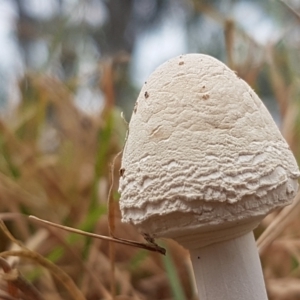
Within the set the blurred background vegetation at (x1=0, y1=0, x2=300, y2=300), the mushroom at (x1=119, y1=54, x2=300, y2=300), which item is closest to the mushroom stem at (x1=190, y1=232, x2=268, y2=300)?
the mushroom at (x1=119, y1=54, x2=300, y2=300)

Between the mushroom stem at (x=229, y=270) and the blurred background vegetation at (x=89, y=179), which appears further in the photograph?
the blurred background vegetation at (x=89, y=179)

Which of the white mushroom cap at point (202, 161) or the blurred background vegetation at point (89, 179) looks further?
the blurred background vegetation at point (89, 179)

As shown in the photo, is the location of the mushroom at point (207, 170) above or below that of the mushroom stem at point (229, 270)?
above

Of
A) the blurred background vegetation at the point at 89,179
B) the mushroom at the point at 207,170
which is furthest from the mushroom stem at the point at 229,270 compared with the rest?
the blurred background vegetation at the point at 89,179

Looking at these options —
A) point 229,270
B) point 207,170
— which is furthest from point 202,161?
point 229,270

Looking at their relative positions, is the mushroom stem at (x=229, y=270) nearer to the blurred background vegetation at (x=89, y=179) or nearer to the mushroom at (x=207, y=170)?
the mushroom at (x=207, y=170)

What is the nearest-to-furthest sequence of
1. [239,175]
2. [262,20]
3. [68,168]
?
1. [239,175]
2. [68,168]
3. [262,20]

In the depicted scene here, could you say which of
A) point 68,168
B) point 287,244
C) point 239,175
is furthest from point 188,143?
point 68,168

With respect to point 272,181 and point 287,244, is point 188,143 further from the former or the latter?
point 287,244

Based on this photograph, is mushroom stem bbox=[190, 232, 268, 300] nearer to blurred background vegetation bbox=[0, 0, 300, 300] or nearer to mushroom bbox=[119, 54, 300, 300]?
mushroom bbox=[119, 54, 300, 300]
